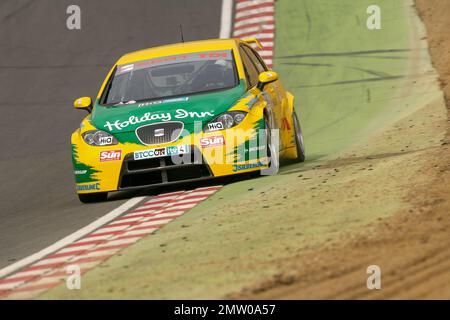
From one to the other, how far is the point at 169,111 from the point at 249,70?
156 centimetres

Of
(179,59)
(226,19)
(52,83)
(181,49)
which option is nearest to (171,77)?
(179,59)

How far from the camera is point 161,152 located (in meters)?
11.9

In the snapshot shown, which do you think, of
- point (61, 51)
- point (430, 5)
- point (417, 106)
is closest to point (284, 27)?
point (430, 5)

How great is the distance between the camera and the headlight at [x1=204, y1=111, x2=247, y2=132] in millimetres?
11891

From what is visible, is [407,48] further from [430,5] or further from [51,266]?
[51,266]

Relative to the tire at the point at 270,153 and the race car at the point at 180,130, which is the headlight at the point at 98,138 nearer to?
the race car at the point at 180,130

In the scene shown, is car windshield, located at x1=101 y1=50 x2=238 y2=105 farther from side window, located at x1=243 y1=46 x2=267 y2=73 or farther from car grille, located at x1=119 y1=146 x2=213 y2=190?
car grille, located at x1=119 y1=146 x2=213 y2=190

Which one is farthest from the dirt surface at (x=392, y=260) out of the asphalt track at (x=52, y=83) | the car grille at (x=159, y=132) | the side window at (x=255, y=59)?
the side window at (x=255, y=59)

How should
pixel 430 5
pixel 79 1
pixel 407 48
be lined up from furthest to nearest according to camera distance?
pixel 79 1 → pixel 430 5 → pixel 407 48

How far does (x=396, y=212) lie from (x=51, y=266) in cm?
251

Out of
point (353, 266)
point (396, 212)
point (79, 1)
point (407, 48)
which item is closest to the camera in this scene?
point (353, 266)

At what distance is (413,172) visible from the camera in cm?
1066

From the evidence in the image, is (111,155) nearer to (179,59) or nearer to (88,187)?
(88,187)

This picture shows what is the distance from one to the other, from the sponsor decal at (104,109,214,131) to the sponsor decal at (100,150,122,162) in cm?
26
